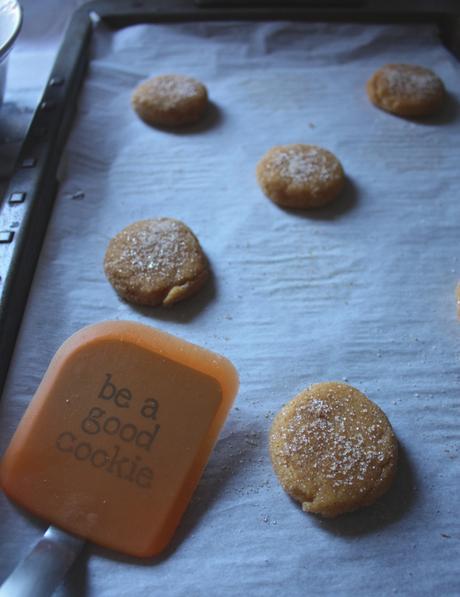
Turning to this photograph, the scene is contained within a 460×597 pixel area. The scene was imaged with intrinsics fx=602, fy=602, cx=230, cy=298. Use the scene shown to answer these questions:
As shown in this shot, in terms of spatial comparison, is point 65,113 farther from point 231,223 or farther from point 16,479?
point 16,479

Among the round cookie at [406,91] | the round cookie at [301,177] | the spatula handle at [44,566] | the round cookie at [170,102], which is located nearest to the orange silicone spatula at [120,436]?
the spatula handle at [44,566]

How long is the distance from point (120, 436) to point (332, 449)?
311 mm

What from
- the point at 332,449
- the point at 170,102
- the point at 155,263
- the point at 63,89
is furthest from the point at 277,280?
the point at 63,89

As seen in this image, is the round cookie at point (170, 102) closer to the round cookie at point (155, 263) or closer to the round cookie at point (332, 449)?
the round cookie at point (155, 263)

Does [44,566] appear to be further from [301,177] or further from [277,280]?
[301,177]

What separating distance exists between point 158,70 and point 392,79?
24.2 inches

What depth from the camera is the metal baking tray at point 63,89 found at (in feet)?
3.55

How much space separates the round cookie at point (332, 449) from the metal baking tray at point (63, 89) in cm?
48

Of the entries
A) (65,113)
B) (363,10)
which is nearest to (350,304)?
(65,113)

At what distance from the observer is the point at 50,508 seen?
83cm

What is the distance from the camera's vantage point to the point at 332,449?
89 centimetres

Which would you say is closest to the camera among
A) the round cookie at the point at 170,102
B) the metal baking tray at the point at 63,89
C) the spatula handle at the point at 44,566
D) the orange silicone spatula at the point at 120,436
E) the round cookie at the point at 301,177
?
the spatula handle at the point at 44,566

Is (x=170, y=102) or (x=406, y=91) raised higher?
(x=170, y=102)

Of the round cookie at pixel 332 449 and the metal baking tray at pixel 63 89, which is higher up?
the metal baking tray at pixel 63 89
